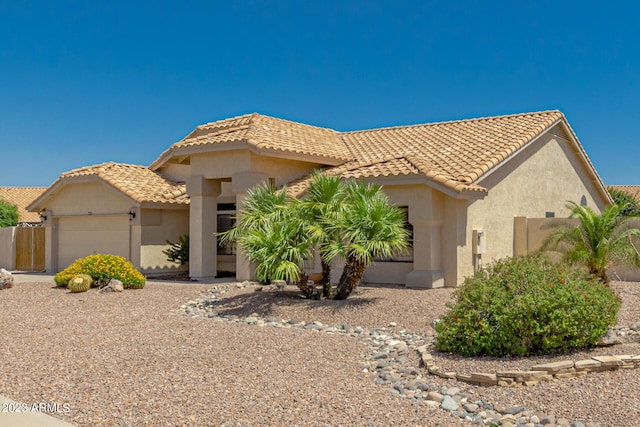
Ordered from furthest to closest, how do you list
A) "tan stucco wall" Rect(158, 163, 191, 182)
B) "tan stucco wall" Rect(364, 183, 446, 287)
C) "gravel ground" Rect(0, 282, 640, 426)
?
"tan stucco wall" Rect(158, 163, 191, 182)
"tan stucco wall" Rect(364, 183, 446, 287)
"gravel ground" Rect(0, 282, 640, 426)

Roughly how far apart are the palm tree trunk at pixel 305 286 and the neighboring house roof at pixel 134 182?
9.21 meters

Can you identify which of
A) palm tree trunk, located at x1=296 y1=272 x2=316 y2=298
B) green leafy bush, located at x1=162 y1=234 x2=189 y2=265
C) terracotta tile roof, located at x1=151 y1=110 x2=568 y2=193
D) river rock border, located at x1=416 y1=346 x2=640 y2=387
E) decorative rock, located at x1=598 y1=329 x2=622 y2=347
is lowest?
river rock border, located at x1=416 y1=346 x2=640 y2=387

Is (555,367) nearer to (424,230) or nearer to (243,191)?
(424,230)

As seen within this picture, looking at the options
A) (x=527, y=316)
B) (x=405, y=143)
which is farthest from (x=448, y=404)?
(x=405, y=143)

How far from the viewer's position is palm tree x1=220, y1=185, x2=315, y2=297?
46.1 feet

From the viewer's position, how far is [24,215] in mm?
50469

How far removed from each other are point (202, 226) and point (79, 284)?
462 centimetres

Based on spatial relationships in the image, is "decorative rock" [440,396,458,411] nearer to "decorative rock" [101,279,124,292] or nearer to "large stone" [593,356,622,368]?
"large stone" [593,356,622,368]

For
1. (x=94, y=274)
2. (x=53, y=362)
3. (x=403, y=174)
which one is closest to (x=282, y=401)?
(x=53, y=362)

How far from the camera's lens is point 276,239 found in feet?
47.1

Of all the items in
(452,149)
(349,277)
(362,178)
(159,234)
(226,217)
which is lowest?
(349,277)

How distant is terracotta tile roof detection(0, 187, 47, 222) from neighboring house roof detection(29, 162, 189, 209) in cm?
2647

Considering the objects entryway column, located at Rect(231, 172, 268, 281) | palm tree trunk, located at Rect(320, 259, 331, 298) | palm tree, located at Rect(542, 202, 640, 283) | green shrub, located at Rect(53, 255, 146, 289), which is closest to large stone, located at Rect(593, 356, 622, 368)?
palm tree trunk, located at Rect(320, 259, 331, 298)

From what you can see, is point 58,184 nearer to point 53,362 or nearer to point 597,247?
point 53,362
